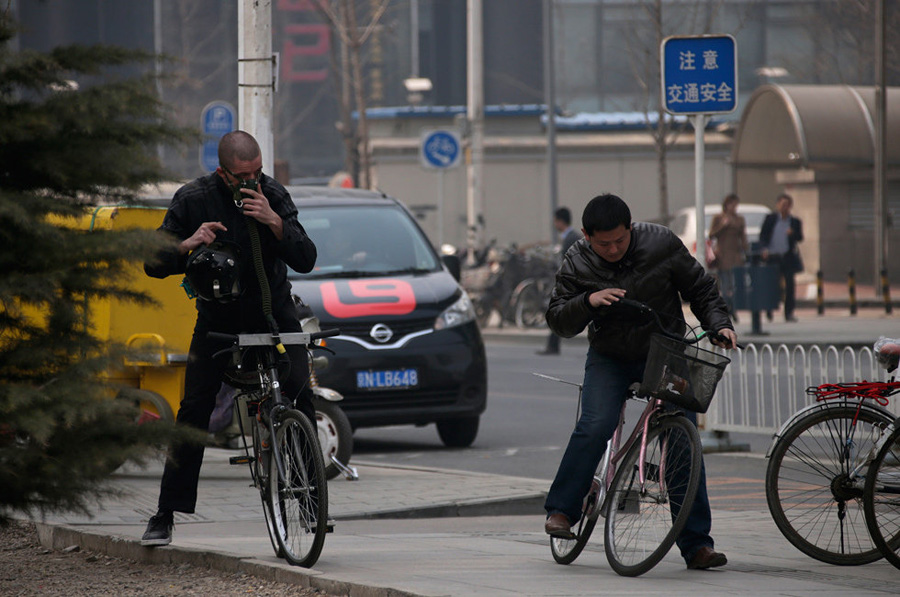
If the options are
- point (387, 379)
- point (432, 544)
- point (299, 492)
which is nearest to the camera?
point (299, 492)

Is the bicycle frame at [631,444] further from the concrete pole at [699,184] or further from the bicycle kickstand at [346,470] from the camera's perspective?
the concrete pole at [699,184]

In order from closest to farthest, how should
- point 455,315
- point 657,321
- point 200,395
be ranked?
point 657,321 → point 200,395 → point 455,315

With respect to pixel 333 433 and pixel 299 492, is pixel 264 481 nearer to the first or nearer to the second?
pixel 299 492

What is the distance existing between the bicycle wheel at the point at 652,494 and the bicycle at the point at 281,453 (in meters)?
1.12

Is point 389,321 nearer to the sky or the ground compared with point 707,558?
nearer to the sky

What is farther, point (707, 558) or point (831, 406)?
point (831, 406)

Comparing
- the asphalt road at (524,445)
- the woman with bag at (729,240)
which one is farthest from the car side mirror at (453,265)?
the woman with bag at (729,240)

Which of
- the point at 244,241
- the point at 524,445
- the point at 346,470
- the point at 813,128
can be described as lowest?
the point at 524,445

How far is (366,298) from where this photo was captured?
35.9ft

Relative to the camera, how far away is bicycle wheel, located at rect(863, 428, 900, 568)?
5.88m

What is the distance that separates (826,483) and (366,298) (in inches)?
206

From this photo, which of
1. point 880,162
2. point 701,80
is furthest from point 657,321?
point 880,162

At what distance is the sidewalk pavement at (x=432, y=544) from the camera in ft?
17.8

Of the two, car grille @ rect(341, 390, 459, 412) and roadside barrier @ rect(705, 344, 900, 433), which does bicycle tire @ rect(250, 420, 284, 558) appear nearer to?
car grille @ rect(341, 390, 459, 412)
